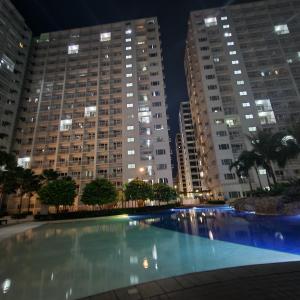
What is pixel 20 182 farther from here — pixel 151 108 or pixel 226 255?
pixel 226 255

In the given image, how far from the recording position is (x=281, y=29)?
3046 inches

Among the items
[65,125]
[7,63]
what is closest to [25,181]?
[65,125]

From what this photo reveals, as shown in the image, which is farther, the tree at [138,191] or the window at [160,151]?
the window at [160,151]

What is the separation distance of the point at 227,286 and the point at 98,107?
70.8 metres

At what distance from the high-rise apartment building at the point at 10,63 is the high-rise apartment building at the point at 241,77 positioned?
68.8 meters

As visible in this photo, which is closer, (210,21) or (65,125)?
(65,125)

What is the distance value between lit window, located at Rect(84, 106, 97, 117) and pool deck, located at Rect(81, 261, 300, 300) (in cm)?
6869

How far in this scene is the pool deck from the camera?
4469mm

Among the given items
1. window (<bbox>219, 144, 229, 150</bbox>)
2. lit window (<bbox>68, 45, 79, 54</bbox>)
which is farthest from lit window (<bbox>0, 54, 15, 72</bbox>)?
window (<bbox>219, 144, 229, 150</bbox>)

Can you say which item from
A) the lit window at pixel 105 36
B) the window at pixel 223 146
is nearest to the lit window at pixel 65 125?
the lit window at pixel 105 36

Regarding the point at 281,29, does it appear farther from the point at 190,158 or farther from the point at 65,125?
the point at 65,125

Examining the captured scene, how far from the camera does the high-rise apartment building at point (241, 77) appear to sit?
6638 centimetres

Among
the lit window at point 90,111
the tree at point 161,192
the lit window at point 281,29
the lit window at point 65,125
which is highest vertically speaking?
the lit window at point 281,29

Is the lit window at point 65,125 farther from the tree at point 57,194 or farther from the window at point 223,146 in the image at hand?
the window at point 223,146
